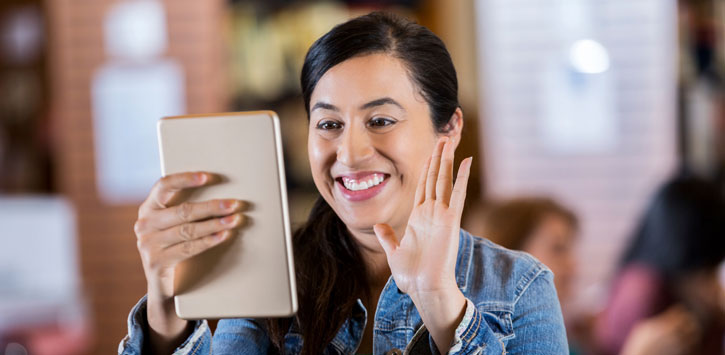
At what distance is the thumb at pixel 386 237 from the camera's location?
26.5 inches

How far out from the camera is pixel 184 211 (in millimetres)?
659

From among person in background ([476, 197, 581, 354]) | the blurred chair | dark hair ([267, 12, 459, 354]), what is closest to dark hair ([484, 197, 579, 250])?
person in background ([476, 197, 581, 354])

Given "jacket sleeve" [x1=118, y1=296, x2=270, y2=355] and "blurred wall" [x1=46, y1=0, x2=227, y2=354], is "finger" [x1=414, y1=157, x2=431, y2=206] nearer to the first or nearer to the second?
"jacket sleeve" [x1=118, y1=296, x2=270, y2=355]

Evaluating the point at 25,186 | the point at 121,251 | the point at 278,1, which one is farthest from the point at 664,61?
the point at 25,186

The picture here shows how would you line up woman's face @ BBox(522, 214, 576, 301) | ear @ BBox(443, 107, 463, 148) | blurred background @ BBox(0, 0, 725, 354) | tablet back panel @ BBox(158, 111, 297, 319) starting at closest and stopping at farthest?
tablet back panel @ BBox(158, 111, 297, 319) → ear @ BBox(443, 107, 463, 148) → woman's face @ BBox(522, 214, 576, 301) → blurred background @ BBox(0, 0, 725, 354)

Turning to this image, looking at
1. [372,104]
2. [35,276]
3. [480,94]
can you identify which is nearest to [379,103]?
[372,104]

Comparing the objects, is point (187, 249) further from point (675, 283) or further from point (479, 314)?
point (675, 283)

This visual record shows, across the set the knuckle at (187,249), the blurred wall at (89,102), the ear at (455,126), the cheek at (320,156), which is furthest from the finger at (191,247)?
the blurred wall at (89,102)

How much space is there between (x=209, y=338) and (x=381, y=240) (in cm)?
18

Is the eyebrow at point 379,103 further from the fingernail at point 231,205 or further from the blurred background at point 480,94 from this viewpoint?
the blurred background at point 480,94

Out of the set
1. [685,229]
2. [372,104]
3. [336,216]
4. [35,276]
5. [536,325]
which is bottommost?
[35,276]

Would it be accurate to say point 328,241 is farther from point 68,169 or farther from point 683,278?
point 68,169

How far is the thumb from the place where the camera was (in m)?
0.67

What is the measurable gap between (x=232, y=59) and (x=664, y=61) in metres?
1.47
